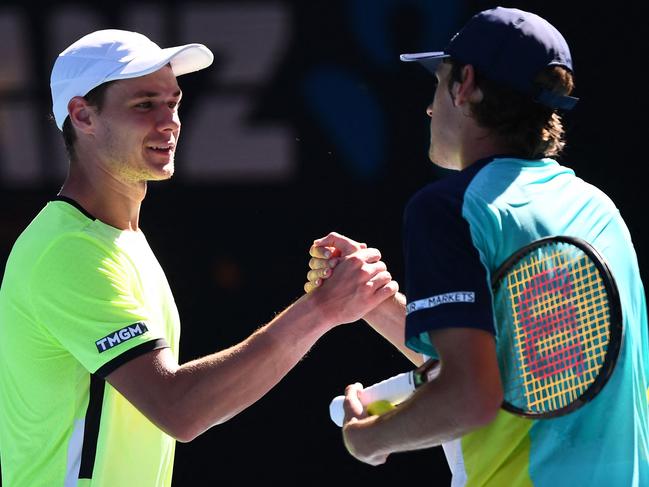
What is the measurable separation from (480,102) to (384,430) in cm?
66

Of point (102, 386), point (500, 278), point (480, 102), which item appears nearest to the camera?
point (500, 278)

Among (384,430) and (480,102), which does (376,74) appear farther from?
(384,430)

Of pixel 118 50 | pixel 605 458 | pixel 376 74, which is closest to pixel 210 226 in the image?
pixel 376 74

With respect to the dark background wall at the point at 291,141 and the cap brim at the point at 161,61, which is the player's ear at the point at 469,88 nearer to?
the cap brim at the point at 161,61

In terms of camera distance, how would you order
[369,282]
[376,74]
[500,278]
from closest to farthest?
[500,278] → [369,282] → [376,74]

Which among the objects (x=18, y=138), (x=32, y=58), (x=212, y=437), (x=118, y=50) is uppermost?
(x=118, y=50)

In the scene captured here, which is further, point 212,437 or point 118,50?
point 212,437

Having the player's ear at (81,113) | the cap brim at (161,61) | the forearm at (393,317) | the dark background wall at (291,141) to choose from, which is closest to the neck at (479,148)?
the forearm at (393,317)

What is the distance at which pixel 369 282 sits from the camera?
2.92 meters

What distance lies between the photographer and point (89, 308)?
2.60 meters

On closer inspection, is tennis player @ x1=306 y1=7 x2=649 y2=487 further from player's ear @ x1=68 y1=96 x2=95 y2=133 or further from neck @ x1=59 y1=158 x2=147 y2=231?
player's ear @ x1=68 y1=96 x2=95 y2=133

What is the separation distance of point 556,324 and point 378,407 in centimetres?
42

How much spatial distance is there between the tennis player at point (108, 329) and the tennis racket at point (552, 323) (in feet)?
2.57

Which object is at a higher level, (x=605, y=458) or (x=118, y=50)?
(x=118, y=50)
